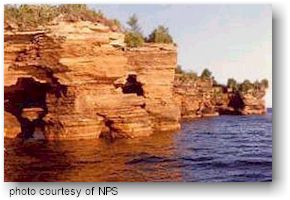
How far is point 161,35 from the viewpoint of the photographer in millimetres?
4598

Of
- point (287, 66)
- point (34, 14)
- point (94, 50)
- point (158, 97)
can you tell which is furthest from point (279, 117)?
point (34, 14)

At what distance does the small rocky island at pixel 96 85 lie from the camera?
4.66 m

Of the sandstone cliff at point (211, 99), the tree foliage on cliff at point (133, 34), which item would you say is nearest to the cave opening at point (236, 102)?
the sandstone cliff at point (211, 99)

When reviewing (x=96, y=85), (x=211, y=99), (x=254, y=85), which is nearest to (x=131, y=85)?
(x=96, y=85)

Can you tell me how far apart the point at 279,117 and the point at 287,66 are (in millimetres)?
298

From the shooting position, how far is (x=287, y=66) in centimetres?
448

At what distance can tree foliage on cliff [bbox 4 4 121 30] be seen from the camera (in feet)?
14.9

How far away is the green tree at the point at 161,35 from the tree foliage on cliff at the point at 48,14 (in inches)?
8.7

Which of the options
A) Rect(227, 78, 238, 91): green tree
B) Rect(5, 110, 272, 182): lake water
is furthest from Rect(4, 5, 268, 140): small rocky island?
Rect(5, 110, 272, 182): lake water

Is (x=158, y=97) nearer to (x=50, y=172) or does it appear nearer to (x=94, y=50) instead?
(x=94, y=50)

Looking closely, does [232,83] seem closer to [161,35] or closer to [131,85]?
[161,35]

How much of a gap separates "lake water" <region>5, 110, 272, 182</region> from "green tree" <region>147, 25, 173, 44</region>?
1.73 feet

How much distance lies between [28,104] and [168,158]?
96 cm

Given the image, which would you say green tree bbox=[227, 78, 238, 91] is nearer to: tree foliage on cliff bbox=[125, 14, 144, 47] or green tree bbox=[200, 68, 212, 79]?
green tree bbox=[200, 68, 212, 79]
